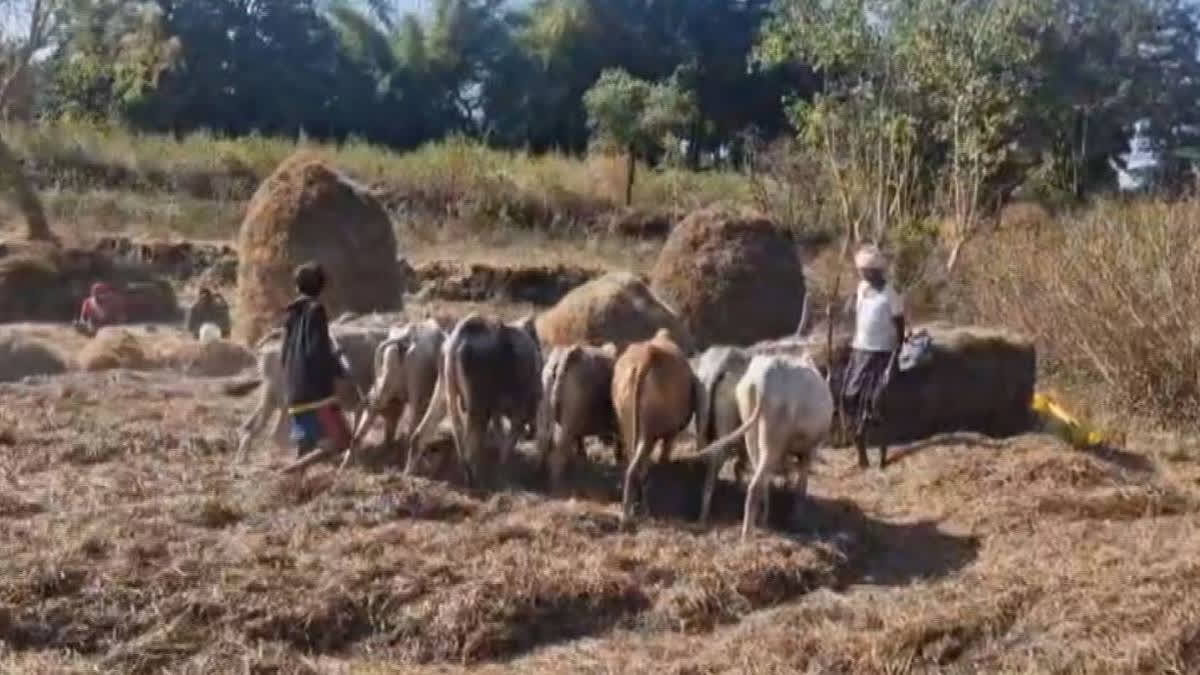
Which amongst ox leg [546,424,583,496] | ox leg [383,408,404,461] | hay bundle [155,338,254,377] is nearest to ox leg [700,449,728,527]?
ox leg [546,424,583,496]

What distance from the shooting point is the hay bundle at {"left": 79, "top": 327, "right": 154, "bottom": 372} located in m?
15.5

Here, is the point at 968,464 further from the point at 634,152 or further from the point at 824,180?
the point at 634,152

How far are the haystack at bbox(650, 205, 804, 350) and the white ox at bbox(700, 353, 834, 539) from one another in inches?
262

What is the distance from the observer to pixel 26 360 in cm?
1558

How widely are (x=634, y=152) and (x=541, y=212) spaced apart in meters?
5.27

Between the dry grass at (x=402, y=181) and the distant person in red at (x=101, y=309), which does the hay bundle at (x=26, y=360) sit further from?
the dry grass at (x=402, y=181)

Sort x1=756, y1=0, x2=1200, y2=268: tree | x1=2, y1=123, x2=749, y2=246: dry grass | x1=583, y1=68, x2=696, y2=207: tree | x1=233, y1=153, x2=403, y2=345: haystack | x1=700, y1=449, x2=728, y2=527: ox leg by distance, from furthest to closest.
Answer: x1=583, y1=68, x2=696, y2=207: tree < x1=2, y1=123, x2=749, y2=246: dry grass < x1=756, y1=0, x2=1200, y2=268: tree < x1=233, y1=153, x2=403, y2=345: haystack < x1=700, y1=449, x2=728, y2=527: ox leg

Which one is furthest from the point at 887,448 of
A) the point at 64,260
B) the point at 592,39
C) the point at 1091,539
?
the point at 592,39

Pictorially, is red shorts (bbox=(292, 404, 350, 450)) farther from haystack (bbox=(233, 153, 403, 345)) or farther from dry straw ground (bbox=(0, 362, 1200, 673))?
haystack (bbox=(233, 153, 403, 345))

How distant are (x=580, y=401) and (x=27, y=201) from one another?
1666cm

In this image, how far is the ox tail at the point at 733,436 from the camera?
1010cm

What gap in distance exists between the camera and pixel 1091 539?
33.0ft

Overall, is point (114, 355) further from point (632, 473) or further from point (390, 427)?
point (632, 473)

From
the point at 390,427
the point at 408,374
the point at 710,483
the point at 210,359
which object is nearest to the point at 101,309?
the point at 210,359
